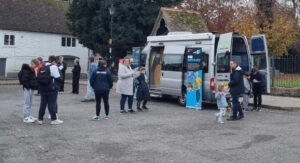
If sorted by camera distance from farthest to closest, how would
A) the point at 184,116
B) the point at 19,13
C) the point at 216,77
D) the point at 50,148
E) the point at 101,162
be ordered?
the point at 19,13 < the point at 216,77 < the point at 184,116 < the point at 50,148 < the point at 101,162

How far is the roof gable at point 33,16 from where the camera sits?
41750mm

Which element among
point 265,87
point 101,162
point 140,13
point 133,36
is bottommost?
point 101,162

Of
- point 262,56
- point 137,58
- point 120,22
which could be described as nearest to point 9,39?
point 120,22

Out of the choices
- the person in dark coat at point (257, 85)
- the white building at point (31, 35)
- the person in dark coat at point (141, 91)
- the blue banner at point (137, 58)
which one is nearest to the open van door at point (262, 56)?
the person in dark coat at point (257, 85)

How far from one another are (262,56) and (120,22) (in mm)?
19040

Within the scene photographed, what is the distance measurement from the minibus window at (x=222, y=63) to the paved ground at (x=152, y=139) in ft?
6.39

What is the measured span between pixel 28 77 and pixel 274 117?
24.9 feet

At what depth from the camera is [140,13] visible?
31859 mm

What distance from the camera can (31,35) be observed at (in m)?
43.2

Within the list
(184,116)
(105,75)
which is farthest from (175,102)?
(105,75)

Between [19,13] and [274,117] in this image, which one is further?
[19,13]

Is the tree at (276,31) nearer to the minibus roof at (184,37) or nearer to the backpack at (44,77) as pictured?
the minibus roof at (184,37)

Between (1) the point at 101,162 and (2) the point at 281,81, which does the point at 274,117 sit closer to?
(2) the point at 281,81

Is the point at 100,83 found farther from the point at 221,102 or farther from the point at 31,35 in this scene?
the point at 31,35
